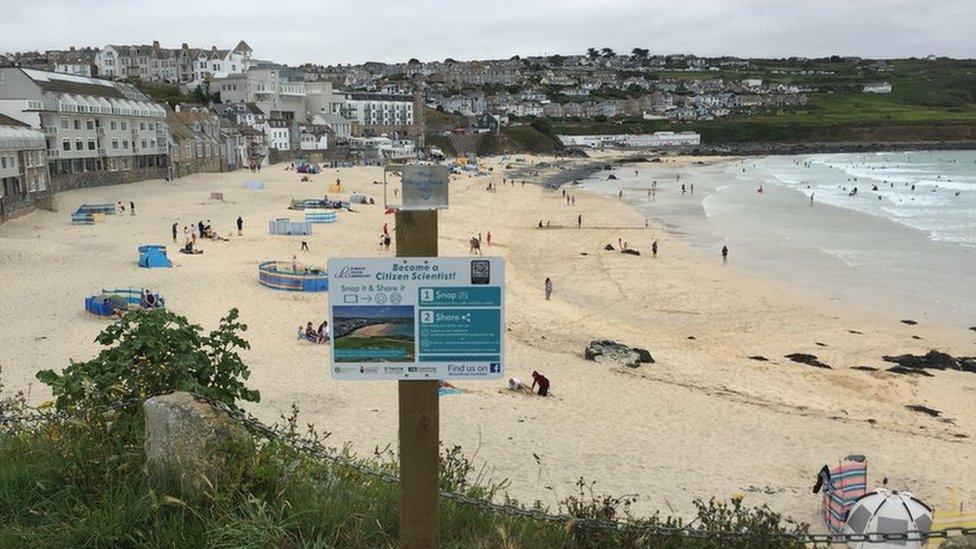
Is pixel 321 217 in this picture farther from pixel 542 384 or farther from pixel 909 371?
pixel 909 371

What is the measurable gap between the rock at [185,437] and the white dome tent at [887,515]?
24.0ft

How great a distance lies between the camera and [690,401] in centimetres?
1585

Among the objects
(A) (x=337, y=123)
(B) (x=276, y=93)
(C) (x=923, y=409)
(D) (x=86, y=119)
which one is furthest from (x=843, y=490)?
(B) (x=276, y=93)

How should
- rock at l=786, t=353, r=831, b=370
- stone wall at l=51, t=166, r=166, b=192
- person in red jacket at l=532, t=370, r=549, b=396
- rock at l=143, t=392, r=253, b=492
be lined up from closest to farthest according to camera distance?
rock at l=143, t=392, r=253, b=492
person in red jacket at l=532, t=370, r=549, b=396
rock at l=786, t=353, r=831, b=370
stone wall at l=51, t=166, r=166, b=192

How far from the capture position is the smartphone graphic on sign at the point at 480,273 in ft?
11.4

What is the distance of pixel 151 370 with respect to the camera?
537 centimetres

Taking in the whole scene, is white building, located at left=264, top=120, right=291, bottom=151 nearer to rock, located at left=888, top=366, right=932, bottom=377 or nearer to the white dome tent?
rock, located at left=888, top=366, right=932, bottom=377

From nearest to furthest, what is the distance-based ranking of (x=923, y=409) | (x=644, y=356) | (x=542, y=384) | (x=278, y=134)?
(x=542, y=384) < (x=923, y=409) < (x=644, y=356) < (x=278, y=134)

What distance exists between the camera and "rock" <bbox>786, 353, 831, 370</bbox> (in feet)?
63.0

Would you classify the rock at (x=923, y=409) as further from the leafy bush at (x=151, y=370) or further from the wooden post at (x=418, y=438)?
the wooden post at (x=418, y=438)

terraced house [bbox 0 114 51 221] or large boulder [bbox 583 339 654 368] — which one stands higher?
terraced house [bbox 0 114 51 221]

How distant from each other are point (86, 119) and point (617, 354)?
4850 cm

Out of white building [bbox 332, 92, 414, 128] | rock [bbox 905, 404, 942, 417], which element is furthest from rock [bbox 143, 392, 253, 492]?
white building [bbox 332, 92, 414, 128]

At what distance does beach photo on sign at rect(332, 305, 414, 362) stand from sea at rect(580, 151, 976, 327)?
82.1 ft
